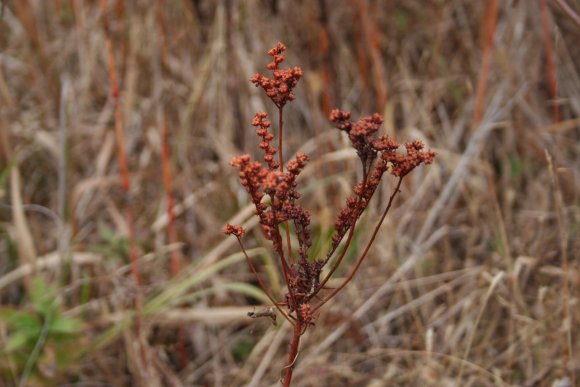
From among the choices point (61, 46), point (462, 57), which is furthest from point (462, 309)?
point (61, 46)

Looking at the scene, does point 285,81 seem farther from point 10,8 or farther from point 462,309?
point 10,8

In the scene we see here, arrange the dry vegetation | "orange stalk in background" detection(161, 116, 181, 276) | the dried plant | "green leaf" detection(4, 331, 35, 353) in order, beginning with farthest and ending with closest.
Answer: "orange stalk in background" detection(161, 116, 181, 276)
the dry vegetation
"green leaf" detection(4, 331, 35, 353)
the dried plant

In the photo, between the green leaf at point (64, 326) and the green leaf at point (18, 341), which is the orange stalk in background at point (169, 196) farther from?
the green leaf at point (18, 341)

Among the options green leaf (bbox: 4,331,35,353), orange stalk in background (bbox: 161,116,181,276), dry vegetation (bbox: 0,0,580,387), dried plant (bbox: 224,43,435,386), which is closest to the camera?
dried plant (bbox: 224,43,435,386)

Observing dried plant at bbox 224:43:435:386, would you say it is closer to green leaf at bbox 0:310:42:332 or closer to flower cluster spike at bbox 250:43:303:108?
flower cluster spike at bbox 250:43:303:108

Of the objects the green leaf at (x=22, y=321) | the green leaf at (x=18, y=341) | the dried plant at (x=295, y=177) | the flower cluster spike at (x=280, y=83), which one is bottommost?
the green leaf at (x=18, y=341)

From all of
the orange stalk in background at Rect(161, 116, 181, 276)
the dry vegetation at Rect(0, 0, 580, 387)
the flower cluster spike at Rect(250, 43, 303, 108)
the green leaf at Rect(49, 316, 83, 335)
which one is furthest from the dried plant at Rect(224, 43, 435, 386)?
the orange stalk in background at Rect(161, 116, 181, 276)

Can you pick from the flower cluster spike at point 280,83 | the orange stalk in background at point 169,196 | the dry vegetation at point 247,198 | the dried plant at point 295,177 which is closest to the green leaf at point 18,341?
the dry vegetation at point 247,198

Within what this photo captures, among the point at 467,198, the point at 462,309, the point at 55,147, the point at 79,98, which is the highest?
the point at 79,98
